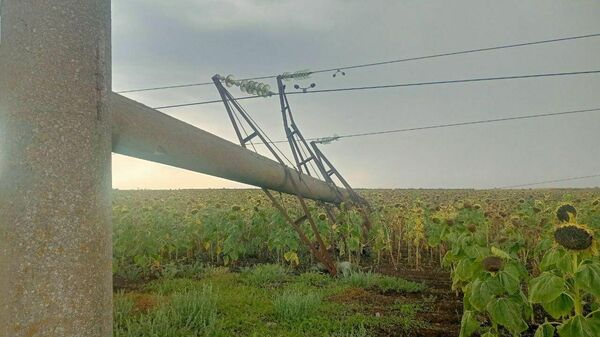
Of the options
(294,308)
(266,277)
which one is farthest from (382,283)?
(294,308)

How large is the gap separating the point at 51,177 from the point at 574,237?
3.25m

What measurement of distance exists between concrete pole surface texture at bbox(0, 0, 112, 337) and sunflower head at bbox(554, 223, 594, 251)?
3.02m

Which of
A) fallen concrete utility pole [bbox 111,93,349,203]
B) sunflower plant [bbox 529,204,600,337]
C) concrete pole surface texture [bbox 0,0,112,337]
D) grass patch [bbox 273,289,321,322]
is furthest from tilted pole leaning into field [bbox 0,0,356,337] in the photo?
grass patch [bbox 273,289,321,322]

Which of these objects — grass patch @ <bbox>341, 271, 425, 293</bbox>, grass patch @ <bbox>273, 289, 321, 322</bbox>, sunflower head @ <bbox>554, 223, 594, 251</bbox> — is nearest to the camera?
sunflower head @ <bbox>554, 223, 594, 251</bbox>

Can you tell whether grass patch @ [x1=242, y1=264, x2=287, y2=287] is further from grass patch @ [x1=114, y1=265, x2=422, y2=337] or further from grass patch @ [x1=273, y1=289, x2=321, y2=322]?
grass patch @ [x1=273, y1=289, x2=321, y2=322]

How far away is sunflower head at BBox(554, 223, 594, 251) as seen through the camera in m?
3.27

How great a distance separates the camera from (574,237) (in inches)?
130

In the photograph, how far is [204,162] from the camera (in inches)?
181

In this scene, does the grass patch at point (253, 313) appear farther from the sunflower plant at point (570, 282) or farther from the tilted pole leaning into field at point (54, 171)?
the tilted pole leaning into field at point (54, 171)

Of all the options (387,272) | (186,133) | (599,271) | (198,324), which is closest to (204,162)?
(186,133)

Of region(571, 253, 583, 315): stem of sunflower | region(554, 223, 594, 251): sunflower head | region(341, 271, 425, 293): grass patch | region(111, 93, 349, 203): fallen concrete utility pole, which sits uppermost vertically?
region(111, 93, 349, 203): fallen concrete utility pole

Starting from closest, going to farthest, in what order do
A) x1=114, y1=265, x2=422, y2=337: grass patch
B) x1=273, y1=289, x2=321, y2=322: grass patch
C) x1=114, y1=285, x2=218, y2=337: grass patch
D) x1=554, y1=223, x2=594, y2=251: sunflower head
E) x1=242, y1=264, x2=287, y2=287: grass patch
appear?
1. x1=554, y1=223, x2=594, y2=251: sunflower head
2. x1=114, y1=285, x2=218, y2=337: grass patch
3. x1=114, y1=265, x2=422, y2=337: grass patch
4. x1=273, y1=289, x2=321, y2=322: grass patch
5. x1=242, y1=264, x2=287, y2=287: grass patch

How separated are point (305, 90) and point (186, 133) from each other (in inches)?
195

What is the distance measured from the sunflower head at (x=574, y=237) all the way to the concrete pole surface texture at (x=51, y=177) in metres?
3.02
